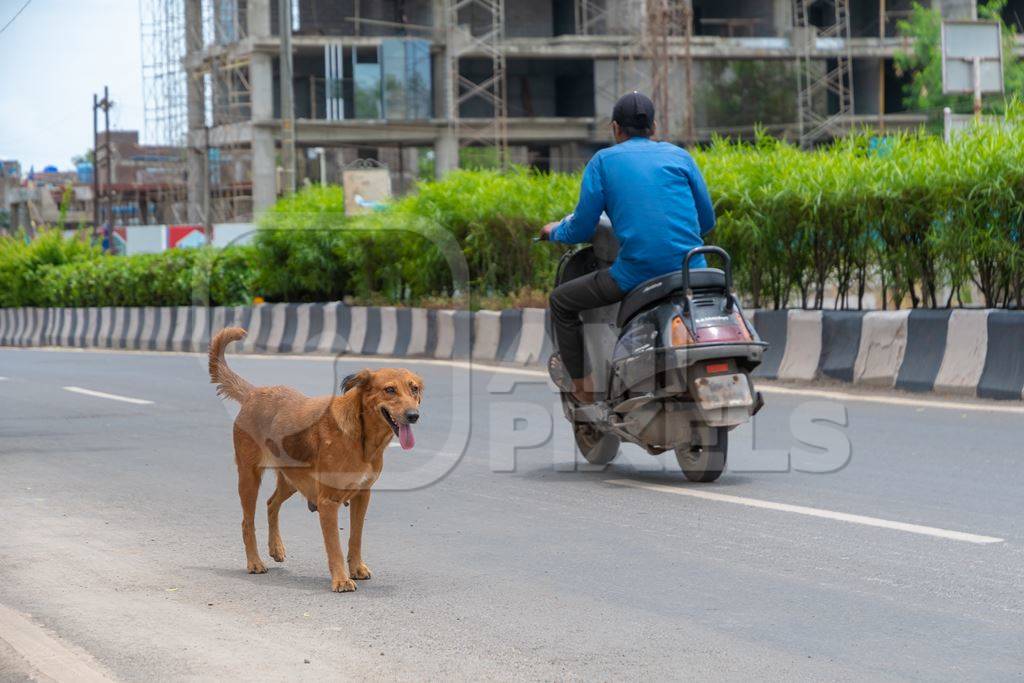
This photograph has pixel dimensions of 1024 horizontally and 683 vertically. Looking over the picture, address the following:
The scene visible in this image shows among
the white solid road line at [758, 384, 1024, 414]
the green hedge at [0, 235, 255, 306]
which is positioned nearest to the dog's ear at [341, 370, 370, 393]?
the white solid road line at [758, 384, 1024, 414]

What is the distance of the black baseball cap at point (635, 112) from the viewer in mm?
8930

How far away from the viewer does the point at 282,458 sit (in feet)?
20.9

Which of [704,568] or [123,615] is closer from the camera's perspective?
[123,615]

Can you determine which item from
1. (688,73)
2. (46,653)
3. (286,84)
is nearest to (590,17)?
(688,73)

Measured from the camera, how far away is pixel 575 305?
30.0 feet

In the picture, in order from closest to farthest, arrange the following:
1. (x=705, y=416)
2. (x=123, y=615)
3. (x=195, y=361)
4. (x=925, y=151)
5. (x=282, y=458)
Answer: (x=123, y=615) < (x=282, y=458) < (x=705, y=416) < (x=925, y=151) < (x=195, y=361)

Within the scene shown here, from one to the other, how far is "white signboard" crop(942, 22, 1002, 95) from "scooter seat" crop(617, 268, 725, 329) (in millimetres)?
14457

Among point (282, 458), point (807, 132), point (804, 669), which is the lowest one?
point (804, 669)

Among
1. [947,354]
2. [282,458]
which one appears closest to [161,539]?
[282,458]

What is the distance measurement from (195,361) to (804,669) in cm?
1853

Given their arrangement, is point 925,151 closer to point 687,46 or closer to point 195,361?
point 195,361

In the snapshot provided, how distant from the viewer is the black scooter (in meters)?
8.37

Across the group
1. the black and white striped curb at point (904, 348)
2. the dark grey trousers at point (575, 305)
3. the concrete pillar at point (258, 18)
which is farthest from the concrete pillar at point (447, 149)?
the dark grey trousers at point (575, 305)

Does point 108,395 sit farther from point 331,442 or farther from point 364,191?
point 331,442
